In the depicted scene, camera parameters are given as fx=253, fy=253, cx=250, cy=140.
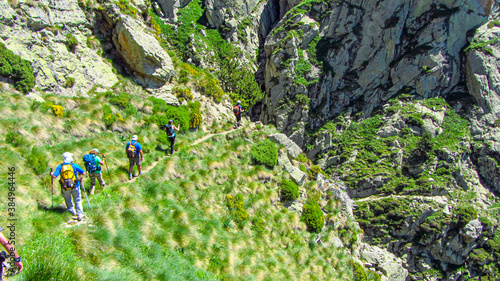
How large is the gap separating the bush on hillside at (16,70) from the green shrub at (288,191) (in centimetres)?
1700

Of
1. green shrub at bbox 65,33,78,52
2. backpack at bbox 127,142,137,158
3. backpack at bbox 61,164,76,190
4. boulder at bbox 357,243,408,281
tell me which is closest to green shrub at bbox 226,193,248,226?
backpack at bbox 127,142,137,158

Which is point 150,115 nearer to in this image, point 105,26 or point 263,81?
point 105,26

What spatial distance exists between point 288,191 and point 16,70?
59.9ft

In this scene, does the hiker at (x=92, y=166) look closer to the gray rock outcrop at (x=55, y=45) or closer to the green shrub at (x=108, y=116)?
the green shrub at (x=108, y=116)

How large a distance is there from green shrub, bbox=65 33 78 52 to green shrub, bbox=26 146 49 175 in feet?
42.8

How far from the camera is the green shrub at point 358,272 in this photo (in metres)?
18.1

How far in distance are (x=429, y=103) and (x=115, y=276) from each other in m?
53.2

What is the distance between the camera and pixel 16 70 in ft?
47.2

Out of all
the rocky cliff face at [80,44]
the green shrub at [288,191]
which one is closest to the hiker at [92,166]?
the rocky cliff face at [80,44]

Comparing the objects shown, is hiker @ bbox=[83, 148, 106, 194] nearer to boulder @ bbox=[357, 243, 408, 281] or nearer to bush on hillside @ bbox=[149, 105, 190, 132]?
bush on hillside @ bbox=[149, 105, 190, 132]

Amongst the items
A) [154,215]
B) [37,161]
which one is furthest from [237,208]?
[37,161]

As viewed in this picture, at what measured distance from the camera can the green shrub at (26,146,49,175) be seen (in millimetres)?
9391

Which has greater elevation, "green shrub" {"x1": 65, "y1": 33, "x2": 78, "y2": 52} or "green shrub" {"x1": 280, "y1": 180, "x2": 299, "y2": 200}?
"green shrub" {"x1": 65, "y1": 33, "x2": 78, "y2": 52}

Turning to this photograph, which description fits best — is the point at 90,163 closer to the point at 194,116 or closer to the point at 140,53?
the point at 194,116
